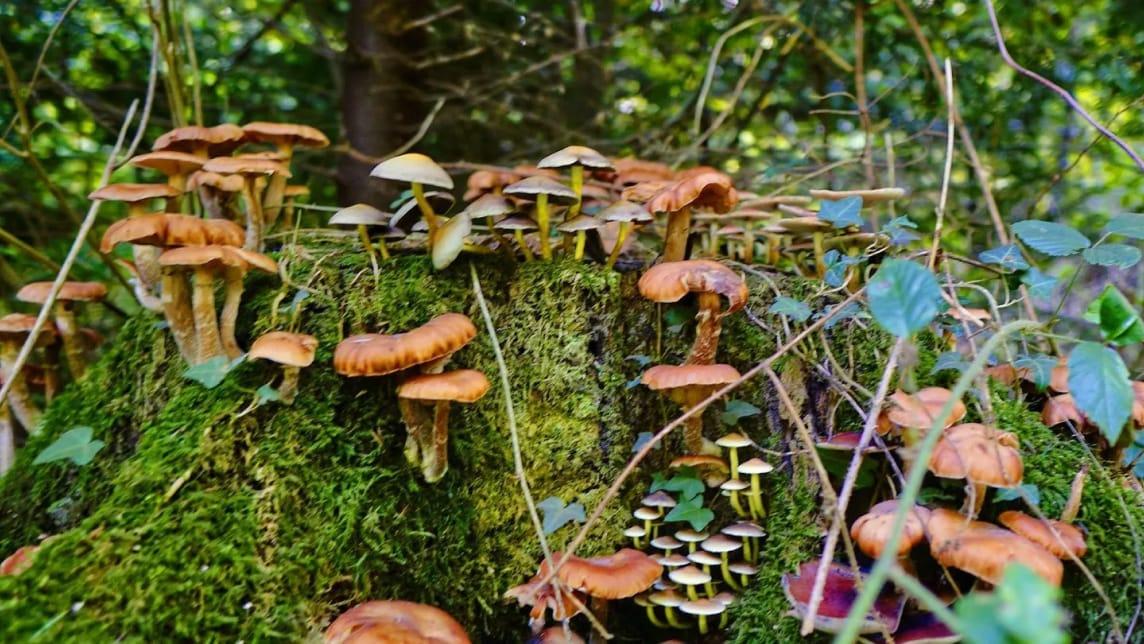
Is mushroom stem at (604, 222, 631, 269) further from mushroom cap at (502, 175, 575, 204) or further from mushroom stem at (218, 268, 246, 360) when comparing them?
mushroom stem at (218, 268, 246, 360)

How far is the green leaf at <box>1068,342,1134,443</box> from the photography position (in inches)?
64.9

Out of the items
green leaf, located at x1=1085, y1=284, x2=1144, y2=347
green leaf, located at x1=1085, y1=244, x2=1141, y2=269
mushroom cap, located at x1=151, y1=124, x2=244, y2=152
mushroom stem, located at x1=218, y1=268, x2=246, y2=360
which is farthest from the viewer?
mushroom cap, located at x1=151, y1=124, x2=244, y2=152

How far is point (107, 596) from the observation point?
1.97m

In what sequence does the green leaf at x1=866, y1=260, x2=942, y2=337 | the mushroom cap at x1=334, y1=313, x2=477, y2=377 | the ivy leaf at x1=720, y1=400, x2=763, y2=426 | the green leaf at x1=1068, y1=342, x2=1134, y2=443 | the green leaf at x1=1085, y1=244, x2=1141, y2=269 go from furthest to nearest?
the ivy leaf at x1=720, y1=400, x2=763, y2=426, the green leaf at x1=1085, y1=244, x2=1141, y2=269, the mushroom cap at x1=334, y1=313, x2=477, y2=377, the green leaf at x1=1068, y1=342, x2=1134, y2=443, the green leaf at x1=866, y1=260, x2=942, y2=337

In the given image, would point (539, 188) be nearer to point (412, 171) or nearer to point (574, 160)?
point (574, 160)

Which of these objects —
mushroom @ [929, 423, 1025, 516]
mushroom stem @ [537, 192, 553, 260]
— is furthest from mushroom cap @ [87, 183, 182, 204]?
mushroom @ [929, 423, 1025, 516]

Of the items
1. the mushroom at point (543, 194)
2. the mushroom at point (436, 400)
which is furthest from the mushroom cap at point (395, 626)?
the mushroom at point (543, 194)

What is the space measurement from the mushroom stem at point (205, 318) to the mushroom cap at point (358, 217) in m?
0.52

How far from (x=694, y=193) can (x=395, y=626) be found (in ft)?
5.87

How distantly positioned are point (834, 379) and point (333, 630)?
6.43 ft

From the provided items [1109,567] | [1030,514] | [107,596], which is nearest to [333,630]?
[107,596]

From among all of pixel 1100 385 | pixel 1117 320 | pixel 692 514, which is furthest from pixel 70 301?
pixel 1117 320

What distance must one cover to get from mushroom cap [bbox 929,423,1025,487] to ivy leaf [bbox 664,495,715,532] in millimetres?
810

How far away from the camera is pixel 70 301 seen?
329 centimetres
